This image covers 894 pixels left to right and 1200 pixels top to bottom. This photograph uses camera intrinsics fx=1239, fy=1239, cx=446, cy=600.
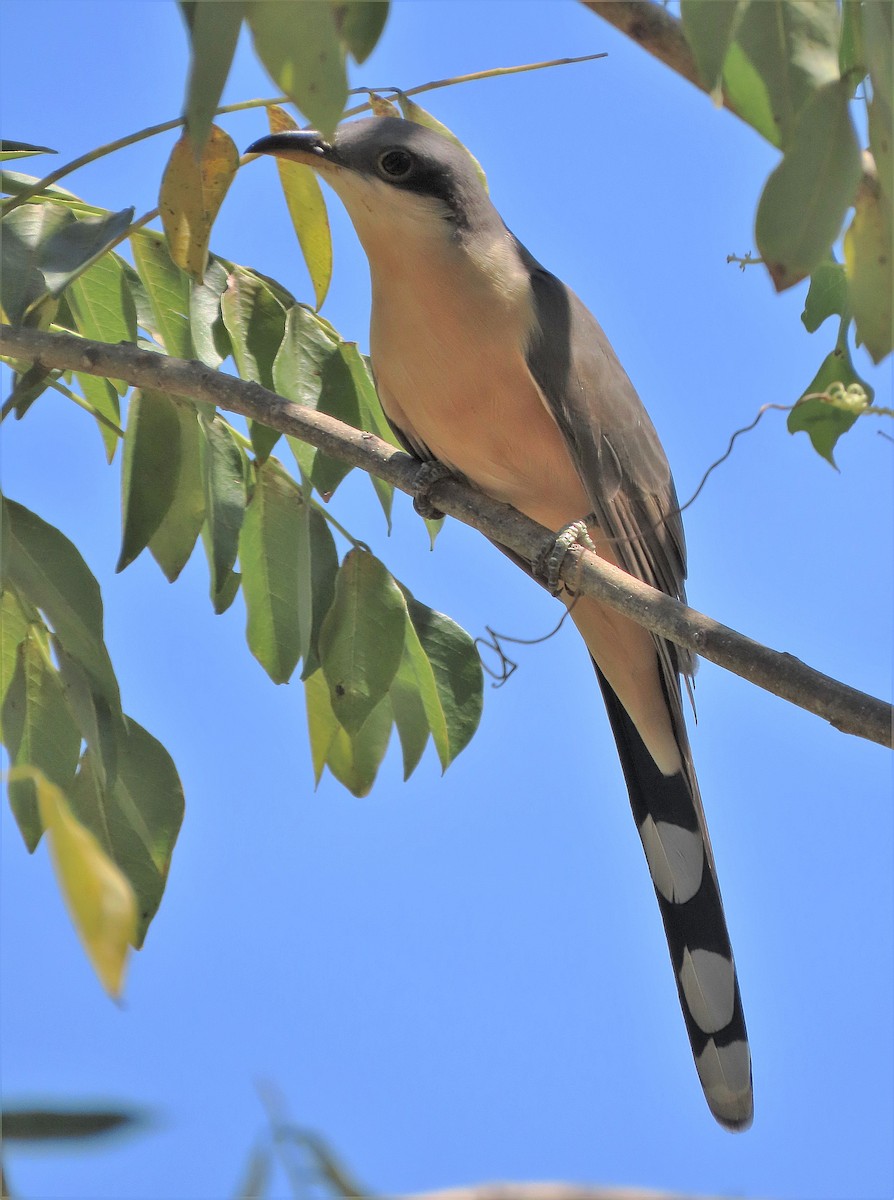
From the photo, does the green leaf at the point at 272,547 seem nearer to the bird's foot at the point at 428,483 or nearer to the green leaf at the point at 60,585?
the bird's foot at the point at 428,483

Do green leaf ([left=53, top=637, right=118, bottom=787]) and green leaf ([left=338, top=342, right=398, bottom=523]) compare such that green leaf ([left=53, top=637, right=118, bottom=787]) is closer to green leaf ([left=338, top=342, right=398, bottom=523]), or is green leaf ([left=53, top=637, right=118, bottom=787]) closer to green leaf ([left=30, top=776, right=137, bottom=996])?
green leaf ([left=338, top=342, right=398, bottom=523])

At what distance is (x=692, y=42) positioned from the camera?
4.31 feet

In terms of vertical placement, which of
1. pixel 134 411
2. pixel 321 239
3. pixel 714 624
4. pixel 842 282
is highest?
pixel 321 239

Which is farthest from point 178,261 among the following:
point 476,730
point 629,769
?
point 629,769

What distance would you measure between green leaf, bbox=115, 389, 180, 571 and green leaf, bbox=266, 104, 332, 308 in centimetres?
43

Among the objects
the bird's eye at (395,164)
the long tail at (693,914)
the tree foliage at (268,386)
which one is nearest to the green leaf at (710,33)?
the tree foliage at (268,386)

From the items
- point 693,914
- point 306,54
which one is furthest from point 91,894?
point 693,914

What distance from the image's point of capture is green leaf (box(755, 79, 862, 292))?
53.6 inches

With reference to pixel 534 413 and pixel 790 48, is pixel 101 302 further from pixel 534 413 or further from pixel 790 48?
pixel 790 48

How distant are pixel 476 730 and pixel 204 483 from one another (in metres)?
0.74

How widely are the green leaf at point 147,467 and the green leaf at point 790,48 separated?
137 cm

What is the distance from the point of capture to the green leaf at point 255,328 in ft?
8.18

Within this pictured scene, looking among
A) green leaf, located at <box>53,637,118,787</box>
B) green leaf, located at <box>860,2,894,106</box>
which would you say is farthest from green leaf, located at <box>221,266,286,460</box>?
green leaf, located at <box>860,2,894,106</box>

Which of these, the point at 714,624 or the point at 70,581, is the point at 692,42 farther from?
the point at 70,581
